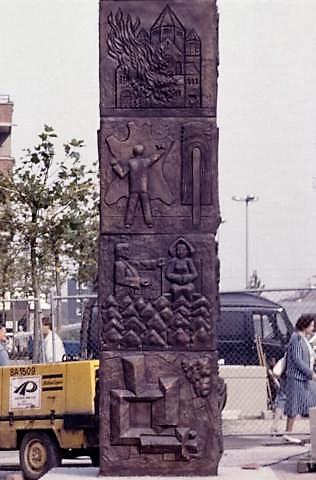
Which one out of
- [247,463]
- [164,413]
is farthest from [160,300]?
[247,463]

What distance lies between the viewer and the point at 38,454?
49.8 ft

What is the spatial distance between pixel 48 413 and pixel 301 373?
12.9 feet

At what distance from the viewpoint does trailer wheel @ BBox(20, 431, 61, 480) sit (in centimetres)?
1505

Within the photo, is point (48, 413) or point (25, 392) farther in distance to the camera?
point (25, 392)

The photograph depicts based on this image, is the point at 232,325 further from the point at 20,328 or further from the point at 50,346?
the point at 20,328

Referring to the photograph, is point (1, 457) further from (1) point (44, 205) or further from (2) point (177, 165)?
(1) point (44, 205)

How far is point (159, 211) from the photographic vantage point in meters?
11.4

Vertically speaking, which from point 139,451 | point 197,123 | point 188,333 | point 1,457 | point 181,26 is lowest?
point 1,457

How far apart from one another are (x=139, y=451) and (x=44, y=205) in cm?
1818

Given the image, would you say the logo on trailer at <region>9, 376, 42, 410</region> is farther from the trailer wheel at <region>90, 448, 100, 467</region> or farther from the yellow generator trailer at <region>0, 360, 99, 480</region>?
the trailer wheel at <region>90, 448, 100, 467</region>

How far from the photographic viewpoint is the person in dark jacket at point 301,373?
17.6 meters

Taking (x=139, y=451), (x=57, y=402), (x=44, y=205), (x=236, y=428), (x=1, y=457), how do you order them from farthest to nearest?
(x=44, y=205), (x=236, y=428), (x=1, y=457), (x=57, y=402), (x=139, y=451)

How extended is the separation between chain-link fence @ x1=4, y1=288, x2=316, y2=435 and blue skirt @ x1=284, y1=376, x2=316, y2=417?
137 centimetres

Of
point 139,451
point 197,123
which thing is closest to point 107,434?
point 139,451
